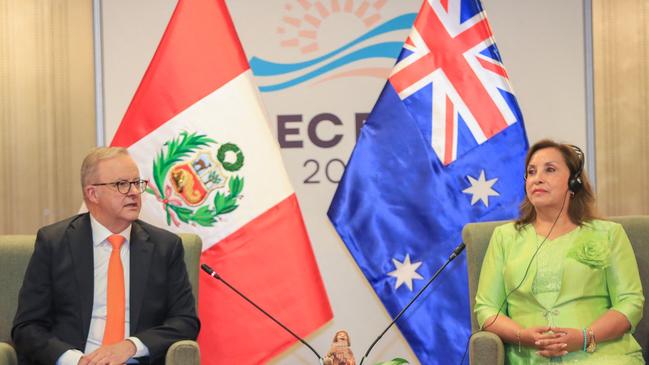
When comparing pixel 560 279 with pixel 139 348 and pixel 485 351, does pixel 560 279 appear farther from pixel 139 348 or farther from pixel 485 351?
pixel 139 348

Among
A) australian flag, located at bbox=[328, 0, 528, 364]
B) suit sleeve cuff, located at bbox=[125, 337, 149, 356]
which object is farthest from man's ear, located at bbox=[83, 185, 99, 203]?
australian flag, located at bbox=[328, 0, 528, 364]

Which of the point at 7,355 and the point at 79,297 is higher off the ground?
the point at 79,297

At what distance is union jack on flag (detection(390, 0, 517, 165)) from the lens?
4332 millimetres

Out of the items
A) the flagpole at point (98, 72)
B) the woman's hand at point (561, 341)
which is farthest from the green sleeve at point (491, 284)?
the flagpole at point (98, 72)

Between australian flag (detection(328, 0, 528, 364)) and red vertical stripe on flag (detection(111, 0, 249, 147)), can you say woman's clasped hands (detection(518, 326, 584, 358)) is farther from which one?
red vertical stripe on flag (detection(111, 0, 249, 147))

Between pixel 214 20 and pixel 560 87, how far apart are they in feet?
5.73

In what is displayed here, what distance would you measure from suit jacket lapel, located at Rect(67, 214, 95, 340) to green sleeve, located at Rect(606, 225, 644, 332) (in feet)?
6.37

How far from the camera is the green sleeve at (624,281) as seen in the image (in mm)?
3434

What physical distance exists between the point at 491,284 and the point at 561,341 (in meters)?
0.37

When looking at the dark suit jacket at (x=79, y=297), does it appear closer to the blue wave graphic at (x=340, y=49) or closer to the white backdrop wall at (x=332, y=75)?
the white backdrop wall at (x=332, y=75)

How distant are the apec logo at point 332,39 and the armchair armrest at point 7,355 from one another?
189 centimetres

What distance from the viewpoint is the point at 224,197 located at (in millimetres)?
4375

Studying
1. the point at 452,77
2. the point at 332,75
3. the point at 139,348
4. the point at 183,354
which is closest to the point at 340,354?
the point at 183,354

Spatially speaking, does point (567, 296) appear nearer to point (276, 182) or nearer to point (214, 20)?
point (276, 182)
